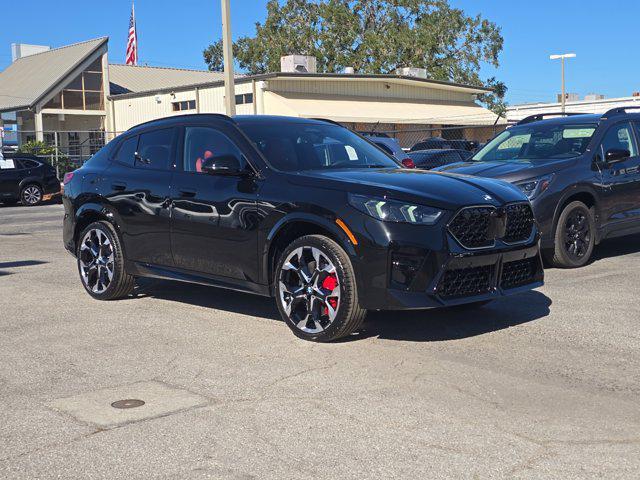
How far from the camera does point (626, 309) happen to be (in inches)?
289

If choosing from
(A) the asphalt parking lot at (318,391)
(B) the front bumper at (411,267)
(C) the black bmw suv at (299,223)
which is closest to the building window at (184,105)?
(C) the black bmw suv at (299,223)

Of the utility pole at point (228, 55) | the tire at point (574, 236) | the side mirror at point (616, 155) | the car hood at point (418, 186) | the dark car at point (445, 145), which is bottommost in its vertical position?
the tire at point (574, 236)

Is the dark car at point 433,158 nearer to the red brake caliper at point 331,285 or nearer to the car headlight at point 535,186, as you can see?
the car headlight at point 535,186

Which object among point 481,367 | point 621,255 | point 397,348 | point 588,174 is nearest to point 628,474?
point 481,367

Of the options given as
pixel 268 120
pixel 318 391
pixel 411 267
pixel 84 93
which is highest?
pixel 84 93

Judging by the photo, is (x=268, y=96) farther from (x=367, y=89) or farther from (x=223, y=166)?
(x=223, y=166)

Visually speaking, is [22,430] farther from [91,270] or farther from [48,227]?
[48,227]

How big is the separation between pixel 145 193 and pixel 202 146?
2.28 ft

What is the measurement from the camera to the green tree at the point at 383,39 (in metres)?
62.9

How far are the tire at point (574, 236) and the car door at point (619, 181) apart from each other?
0.34m

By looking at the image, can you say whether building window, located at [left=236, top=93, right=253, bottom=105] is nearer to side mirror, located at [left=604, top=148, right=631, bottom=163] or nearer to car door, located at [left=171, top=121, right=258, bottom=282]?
side mirror, located at [left=604, top=148, right=631, bottom=163]

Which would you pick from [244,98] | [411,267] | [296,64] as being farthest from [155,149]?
[296,64]

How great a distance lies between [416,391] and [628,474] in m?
1.51

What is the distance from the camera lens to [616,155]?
1005 cm
